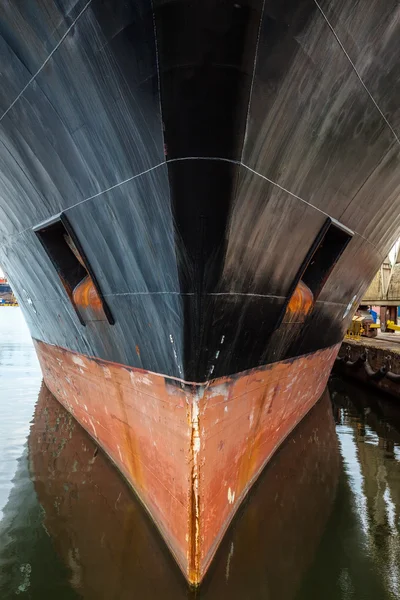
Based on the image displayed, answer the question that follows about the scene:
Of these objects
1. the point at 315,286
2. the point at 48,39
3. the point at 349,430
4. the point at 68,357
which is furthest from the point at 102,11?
the point at 349,430

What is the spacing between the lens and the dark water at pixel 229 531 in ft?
11.7

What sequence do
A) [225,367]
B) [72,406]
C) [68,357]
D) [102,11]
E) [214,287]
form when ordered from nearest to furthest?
[102,11] < [214,287] < [225,367] < [68,357] < [72,406]

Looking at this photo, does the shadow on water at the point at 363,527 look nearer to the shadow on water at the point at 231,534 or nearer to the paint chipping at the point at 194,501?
the shadow on water at the point at 231,534

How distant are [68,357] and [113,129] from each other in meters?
4.21

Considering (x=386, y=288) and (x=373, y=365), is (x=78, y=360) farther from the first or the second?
(x=386, y=288)

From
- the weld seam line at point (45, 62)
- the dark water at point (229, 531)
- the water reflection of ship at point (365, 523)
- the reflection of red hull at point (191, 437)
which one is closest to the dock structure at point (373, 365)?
the water reflection of ship at point (365, 523)

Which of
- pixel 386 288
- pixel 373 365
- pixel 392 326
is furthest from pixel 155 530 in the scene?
pixel 386 288

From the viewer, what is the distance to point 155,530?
166 inches

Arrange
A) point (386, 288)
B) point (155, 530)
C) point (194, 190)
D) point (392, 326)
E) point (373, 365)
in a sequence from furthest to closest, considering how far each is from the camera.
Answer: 1. point (386, 288)
2. point (392, 326)
3. point (373, 365)
4. point (155, 530)
5. point (194, 190)

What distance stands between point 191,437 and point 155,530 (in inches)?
60.8

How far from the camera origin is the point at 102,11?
248 cm

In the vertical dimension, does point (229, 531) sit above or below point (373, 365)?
below

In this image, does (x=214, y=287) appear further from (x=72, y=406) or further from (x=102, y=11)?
(x=72, y=406)

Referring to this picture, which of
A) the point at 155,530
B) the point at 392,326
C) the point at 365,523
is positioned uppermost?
the point at 392,326
